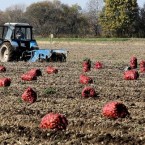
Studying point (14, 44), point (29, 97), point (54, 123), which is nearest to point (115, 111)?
point (54, 123)

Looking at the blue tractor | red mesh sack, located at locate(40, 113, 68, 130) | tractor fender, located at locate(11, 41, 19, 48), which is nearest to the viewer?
red mesh sack, located at locate(40, 113, 68, 130)

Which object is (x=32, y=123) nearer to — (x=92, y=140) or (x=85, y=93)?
(x=92, y=140)

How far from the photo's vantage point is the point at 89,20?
112 m

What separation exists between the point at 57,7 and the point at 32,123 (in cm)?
10930

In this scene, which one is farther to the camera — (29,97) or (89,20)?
(89,20)

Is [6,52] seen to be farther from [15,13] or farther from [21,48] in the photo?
[15,13]

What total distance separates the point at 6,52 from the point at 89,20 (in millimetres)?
88472

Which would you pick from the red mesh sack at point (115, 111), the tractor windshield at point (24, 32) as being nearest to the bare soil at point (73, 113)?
the red mesh sack at point (115, 111)

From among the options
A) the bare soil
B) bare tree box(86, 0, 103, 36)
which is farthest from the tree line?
the bare soil

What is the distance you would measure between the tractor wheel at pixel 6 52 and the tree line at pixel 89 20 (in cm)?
6276

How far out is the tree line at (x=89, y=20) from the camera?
92938 millimetres

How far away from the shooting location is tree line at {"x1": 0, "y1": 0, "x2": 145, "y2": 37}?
92938mm

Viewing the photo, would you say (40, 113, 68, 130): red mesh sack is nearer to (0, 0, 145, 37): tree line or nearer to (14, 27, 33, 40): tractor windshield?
(14, 27, 33, 40): tractor windshield

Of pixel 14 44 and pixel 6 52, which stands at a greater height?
pixel 14 44
